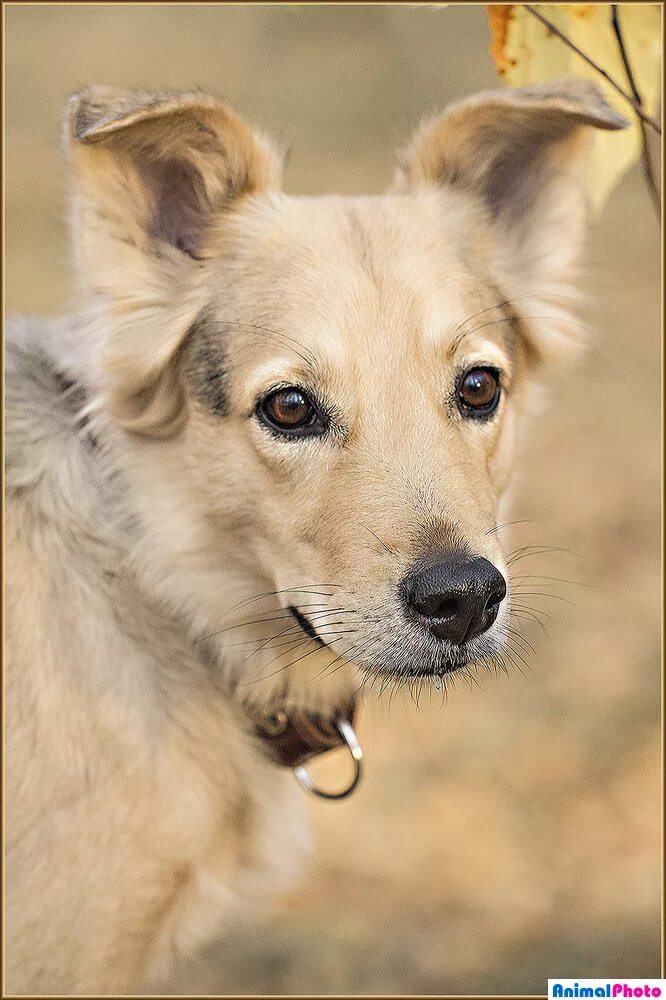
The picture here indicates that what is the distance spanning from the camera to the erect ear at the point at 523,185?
9.98 ft

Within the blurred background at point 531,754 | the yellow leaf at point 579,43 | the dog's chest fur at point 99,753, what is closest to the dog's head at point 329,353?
the dog's chest fur at point 99,753

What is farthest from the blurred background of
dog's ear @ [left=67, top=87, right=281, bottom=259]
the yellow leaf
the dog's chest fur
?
the yellow leaf

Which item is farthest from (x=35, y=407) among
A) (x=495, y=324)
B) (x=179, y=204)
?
(x=495, y=324)

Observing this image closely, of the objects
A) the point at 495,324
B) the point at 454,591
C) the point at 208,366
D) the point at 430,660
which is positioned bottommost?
the point at 430,660

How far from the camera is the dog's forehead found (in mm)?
2686

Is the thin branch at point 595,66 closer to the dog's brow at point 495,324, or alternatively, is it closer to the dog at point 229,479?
the dog at point 229,479

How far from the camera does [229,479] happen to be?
9.24ft

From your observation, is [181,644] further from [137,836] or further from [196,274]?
[196,274]

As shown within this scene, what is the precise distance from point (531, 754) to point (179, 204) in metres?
3.83

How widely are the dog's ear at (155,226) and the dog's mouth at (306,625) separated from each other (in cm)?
66

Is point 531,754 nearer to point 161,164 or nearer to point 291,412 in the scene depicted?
point 291,412

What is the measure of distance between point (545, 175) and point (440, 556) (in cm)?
148

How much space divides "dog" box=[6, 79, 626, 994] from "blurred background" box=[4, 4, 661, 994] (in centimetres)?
36

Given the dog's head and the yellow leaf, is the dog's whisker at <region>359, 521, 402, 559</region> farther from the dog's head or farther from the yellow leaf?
the yellow leaf
